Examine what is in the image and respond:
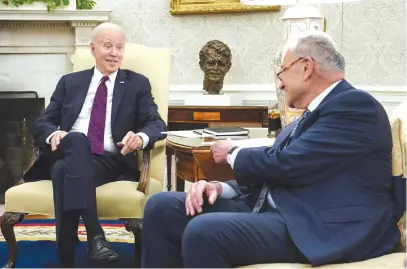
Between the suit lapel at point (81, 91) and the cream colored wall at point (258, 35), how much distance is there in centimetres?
169

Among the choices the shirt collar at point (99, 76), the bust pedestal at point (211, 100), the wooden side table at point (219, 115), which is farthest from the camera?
the bust pedestal at point (211, 100)

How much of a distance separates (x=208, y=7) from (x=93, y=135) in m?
1.98

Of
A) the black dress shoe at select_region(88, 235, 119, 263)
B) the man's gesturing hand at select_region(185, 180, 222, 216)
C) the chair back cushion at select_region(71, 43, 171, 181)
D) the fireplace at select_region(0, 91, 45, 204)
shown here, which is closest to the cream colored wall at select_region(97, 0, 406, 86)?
the fireplace at select_region(0, 91, 45, 204)

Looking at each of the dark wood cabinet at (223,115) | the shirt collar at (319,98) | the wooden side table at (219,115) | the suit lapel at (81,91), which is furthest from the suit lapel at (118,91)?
the shirt collar at (319,98)

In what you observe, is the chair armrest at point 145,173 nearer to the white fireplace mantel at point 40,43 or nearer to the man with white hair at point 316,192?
the man with white hair at point 316,192

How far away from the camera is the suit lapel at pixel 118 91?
311 cm

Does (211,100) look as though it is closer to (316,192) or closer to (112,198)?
(112,198)

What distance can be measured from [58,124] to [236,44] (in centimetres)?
193

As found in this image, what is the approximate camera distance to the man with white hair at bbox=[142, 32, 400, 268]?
1722mm

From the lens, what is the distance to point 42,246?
11.4 feet

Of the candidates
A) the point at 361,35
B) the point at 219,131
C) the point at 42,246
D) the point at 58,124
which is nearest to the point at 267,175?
the point at 219,131

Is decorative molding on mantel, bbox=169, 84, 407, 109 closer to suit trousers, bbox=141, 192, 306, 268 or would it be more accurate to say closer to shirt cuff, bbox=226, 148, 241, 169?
shirt cuff, bbox=226, 148, 241, 169

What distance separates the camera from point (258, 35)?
4719 mm

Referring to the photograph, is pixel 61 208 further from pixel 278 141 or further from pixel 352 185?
pixel 352 185
